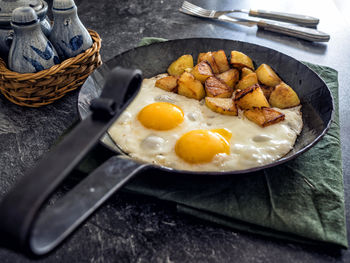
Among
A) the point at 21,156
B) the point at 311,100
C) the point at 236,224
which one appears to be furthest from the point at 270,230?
the point at 21,156

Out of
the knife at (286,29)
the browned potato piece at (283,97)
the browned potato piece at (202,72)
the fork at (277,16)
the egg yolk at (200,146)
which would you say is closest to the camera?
the egg yolk at (200,146)

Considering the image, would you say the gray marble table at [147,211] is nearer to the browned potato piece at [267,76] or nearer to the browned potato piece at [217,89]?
the browned potato piece at [267,76]

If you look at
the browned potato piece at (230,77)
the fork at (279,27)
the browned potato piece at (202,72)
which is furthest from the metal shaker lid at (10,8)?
the fork at (279,27)

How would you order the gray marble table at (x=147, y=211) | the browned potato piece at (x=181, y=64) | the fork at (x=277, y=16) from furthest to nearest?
the fork at (x=277, y=16) < the browned potato piece at (x=181, y=64) < the gray marble table at (x=147, y=211)

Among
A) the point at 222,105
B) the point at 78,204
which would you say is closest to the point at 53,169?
the point at 78,204

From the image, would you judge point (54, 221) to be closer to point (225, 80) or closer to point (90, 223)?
point (90, 223)

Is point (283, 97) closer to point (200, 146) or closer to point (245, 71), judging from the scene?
point (245, 71)

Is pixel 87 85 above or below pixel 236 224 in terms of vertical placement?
above

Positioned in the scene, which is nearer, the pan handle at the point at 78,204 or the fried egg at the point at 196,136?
the pan handle at the point at 78,204
